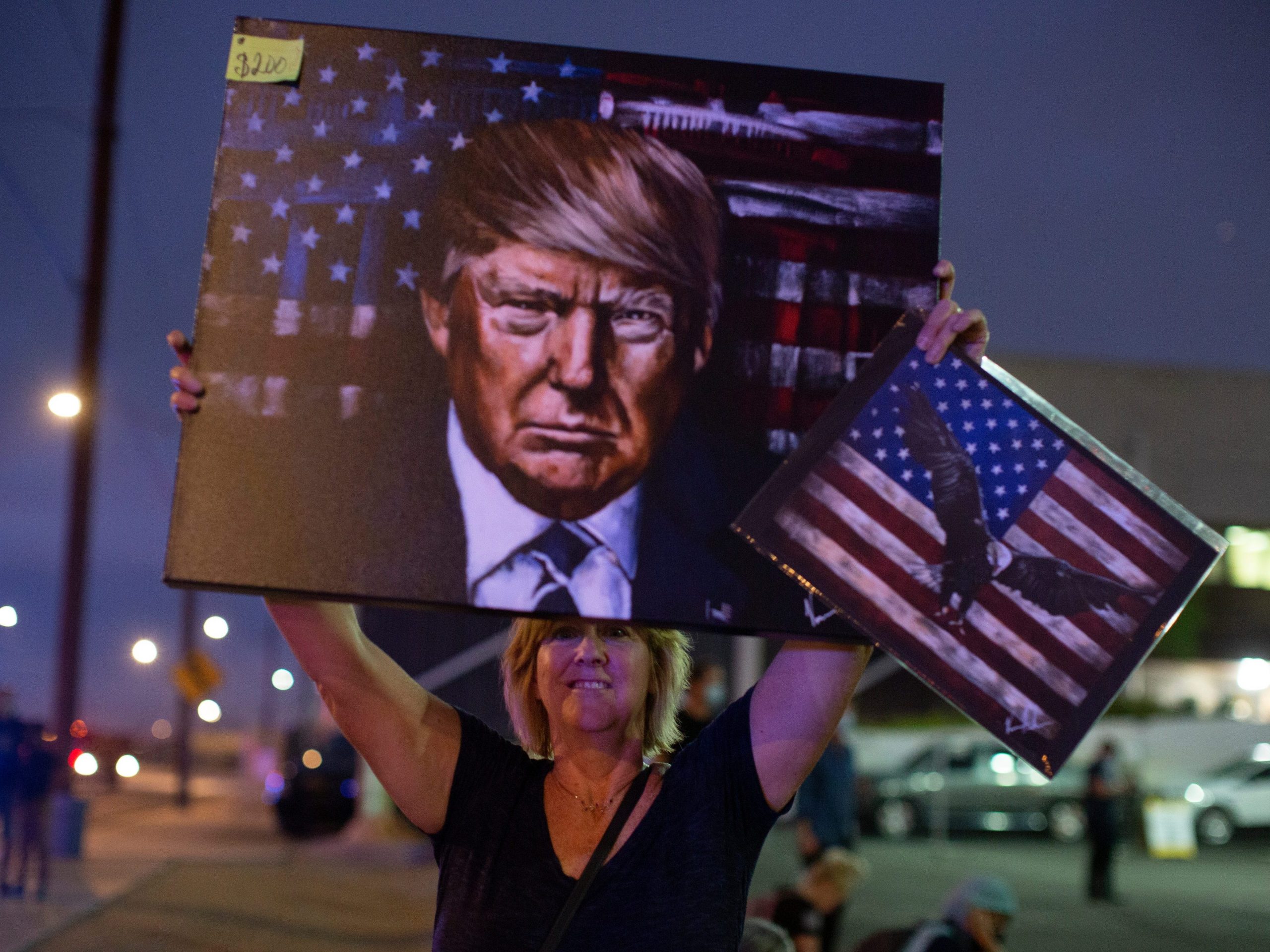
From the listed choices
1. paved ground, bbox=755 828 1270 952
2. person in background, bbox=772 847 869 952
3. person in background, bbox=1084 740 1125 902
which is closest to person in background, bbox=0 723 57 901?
paved ground, bbox=755 828 1270 952

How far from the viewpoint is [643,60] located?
2.52m

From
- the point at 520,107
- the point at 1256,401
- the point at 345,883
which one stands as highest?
the point at 1256,401

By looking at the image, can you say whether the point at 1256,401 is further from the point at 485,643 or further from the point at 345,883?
the point at 485,643

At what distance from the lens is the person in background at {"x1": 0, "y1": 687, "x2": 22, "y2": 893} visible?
1293 centimetres

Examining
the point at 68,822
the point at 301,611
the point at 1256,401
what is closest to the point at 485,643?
the point at 301,611

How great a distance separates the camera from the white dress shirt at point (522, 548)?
2289 mm

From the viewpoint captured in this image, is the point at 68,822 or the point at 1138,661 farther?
the point at 68,822

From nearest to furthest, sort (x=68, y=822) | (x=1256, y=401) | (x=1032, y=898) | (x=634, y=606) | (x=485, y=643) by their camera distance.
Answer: (x=634, y=606), (x=485, y=643), (x=1032, y=898), (x=68, y=822), (x=1256, y=401)

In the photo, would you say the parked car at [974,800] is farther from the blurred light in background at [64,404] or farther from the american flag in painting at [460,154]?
the american flag in painting at [460,154]

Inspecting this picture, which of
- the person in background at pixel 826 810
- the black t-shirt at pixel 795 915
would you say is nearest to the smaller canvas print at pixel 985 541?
the black t-shirt at pixel 795 915

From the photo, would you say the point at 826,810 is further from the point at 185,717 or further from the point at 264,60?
the point at 185,717

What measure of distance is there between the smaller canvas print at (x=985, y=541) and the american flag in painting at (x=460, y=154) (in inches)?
4.6

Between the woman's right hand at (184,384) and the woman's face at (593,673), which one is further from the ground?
the woman's right hand at (184,384)

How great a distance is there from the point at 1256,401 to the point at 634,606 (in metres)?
25.0
